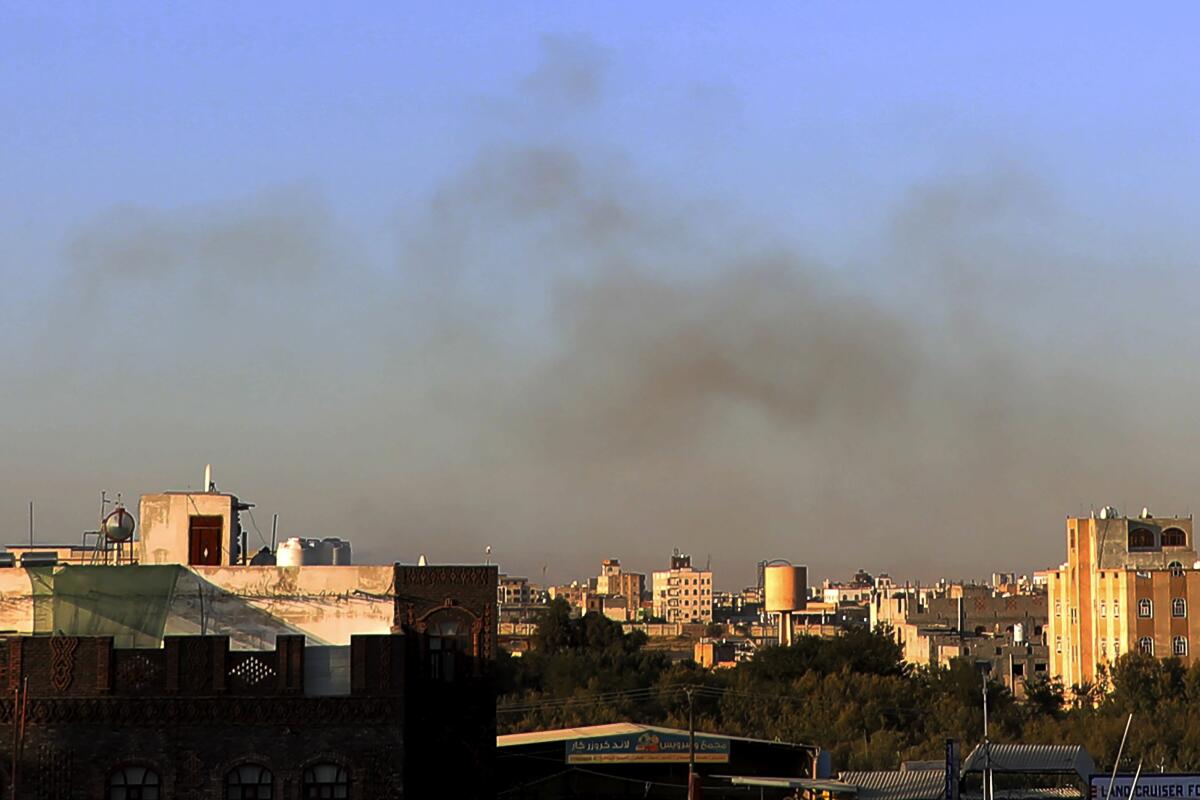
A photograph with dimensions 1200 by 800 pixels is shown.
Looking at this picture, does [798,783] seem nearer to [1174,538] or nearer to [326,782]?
[326,782]

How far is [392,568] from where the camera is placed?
158 ft

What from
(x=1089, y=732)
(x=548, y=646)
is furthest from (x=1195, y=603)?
(x=1089, y=732)

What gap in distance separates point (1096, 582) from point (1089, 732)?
195 feet

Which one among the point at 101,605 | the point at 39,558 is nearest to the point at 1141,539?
the point at 39,558

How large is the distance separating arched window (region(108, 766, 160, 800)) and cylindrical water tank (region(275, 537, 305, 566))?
28.8ft

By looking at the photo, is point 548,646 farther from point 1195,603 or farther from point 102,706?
point 102,706

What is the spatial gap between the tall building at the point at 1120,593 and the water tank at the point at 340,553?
310 ft

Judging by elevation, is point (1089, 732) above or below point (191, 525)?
below

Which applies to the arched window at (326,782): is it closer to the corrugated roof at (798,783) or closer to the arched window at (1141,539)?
the corrugated roof at (798,783)

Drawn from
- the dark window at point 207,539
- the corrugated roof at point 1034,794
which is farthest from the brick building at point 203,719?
the corrugated roof at point 1034,794

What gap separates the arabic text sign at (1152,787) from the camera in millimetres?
51062

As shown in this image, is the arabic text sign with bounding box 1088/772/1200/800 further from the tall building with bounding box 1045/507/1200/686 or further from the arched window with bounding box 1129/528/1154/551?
the arched window with bounding box 1129/528/1154/551

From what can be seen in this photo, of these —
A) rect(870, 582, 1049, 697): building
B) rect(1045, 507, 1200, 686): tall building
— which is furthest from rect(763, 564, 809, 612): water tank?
rect(1045, 507, 1200, 686): tall building

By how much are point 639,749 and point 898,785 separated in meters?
6.93
